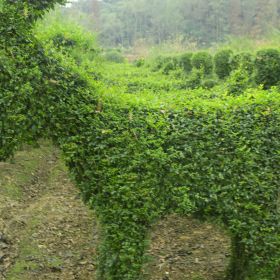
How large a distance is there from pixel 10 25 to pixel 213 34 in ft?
159

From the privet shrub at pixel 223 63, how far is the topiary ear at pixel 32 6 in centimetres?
1200

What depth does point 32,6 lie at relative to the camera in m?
4.57

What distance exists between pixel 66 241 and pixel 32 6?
4.74m

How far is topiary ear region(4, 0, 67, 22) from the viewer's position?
4449 millimetres

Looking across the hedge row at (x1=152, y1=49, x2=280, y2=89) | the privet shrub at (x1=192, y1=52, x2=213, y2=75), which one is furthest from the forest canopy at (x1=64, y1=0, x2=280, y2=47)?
the privet shrub at (x1=192, y1=52, x2=213, y2=75)

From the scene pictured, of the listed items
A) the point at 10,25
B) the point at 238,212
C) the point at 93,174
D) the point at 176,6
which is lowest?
the point at 238,212

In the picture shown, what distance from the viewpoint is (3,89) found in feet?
14.3

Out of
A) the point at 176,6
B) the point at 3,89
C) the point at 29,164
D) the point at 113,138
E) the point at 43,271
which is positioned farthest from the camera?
the point at 176,6

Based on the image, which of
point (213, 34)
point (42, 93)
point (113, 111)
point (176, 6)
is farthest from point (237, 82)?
point (176, 6)

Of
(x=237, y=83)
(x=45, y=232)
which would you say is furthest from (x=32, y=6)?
(x=45, y=232)

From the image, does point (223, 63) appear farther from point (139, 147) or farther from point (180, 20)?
point (180, 20)

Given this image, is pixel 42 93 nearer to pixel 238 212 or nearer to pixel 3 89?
pixel 3 89

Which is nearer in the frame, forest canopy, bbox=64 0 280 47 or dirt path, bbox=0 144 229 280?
dirt path, bbox=0 144 229 280

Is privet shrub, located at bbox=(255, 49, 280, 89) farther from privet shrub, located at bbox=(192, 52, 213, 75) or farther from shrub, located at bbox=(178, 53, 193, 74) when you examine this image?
shrub, located at bbox=(178, 53, 193, 74)
